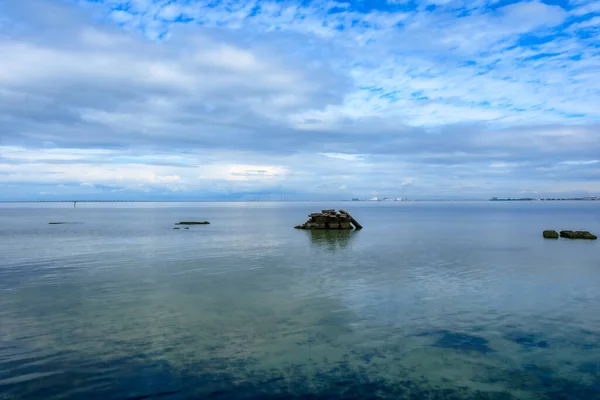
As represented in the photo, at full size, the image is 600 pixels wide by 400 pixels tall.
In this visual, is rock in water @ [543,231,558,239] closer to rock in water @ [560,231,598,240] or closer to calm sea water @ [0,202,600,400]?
rock in water @ [560,231,598,240]

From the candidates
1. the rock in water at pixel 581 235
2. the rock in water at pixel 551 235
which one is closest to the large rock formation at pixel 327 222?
the rock in water at pixel 551 235

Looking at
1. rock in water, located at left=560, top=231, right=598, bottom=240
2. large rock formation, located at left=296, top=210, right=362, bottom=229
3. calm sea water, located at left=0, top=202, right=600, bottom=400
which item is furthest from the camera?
large rock formation, located at left=296, top=210, right=362, bottom=229

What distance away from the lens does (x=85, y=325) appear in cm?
1845

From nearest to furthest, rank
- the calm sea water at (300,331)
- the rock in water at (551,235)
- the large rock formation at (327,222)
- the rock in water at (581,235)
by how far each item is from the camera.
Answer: the calm sea water at (300,331) < the rock in water at (581,235) < the rock in water at (551,235) < the large rock formation at (327,222)

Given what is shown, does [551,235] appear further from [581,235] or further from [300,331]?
[300,331]

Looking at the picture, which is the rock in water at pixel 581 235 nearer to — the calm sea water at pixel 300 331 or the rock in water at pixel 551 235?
the rock in water at pixel 551 235

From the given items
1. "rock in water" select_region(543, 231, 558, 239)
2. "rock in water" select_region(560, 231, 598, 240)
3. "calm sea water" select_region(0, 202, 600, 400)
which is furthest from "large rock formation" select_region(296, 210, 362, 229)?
"calm sea water" select_region(0, 202, 600, 400)

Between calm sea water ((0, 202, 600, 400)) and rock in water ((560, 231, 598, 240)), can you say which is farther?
rock in water ((560, 231, 598, 240))

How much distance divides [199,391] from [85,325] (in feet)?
29.7

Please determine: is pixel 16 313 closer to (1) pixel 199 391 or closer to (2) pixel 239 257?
(1) pixel 199 391

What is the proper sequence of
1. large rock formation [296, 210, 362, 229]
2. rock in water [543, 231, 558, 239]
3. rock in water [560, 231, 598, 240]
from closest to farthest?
rock in water [560, 231, 598, 240], rock in water [543, 231, 558, 239], large rock formation [296, 210, 362, 229]

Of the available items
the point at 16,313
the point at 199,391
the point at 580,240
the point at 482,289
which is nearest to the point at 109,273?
the point at 16,313

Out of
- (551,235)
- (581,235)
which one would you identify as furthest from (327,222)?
(581,235)

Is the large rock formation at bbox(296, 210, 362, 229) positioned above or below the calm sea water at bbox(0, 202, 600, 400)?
above
